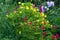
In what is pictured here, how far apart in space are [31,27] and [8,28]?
54 cm

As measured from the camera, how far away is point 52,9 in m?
5.58

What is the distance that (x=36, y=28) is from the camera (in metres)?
4.17

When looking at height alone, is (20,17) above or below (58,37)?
above

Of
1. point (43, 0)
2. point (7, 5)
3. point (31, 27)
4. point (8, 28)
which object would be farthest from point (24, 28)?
point (43, 0)

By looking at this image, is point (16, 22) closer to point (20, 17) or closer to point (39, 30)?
point (20, 17)

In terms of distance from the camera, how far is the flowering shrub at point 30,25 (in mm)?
4129

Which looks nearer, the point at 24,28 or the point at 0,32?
the point at 24,28

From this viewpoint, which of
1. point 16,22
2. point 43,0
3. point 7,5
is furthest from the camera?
point 43,0

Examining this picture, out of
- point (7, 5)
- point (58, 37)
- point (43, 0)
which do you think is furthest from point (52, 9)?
point (58, 37)

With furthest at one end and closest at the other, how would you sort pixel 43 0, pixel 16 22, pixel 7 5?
pixel 43 0, pixel 7 5, pixel 16 22

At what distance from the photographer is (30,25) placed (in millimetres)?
4137

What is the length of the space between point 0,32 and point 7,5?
1264mm

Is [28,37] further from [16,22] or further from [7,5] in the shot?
[7,5]

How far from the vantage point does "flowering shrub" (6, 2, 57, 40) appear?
4129 mm
